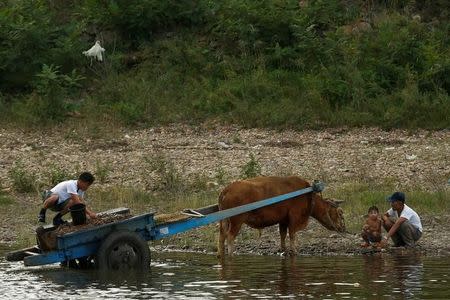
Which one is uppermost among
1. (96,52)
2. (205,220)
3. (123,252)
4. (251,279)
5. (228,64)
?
(96,52)

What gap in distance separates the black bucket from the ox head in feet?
14.0

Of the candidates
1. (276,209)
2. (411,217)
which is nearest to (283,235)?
(276,209)

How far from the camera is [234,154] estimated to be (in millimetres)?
23750

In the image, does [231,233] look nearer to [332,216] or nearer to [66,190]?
[332,216]

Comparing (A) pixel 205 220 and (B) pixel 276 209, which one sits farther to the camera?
(B) pixel 276 209

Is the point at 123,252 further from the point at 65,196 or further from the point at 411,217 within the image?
the point at 411,217

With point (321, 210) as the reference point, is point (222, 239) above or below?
below

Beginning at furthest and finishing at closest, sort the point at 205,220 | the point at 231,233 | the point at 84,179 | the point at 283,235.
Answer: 1. the point at 283,235
2. the point at 231,233
3. the point at 205,220
4. the point at 84,179

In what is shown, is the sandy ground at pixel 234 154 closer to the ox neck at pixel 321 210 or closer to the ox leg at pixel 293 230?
the ox neck at pixel 321 210

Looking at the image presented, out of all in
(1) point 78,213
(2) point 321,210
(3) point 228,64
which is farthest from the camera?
(3) point 228,64

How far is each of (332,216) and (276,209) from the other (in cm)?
114

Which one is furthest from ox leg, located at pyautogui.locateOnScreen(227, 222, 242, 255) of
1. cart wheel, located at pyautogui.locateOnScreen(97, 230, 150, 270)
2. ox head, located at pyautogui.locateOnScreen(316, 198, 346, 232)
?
cart wheel, located at pyautogui.locateOnScreen(97, 230, 150, 270)

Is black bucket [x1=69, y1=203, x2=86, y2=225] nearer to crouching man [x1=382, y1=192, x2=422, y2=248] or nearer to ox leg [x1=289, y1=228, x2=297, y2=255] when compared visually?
ox leg [x1=289, y1=228, x2=297, y2=255]

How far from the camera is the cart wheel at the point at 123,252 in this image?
14.7 meters
